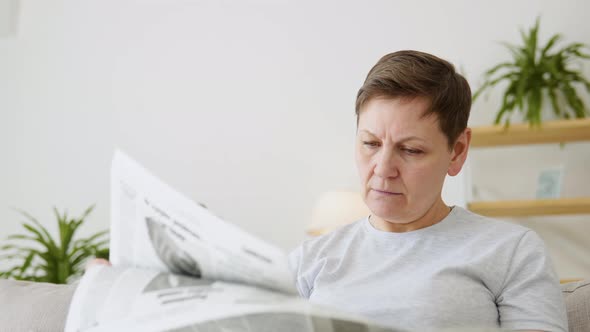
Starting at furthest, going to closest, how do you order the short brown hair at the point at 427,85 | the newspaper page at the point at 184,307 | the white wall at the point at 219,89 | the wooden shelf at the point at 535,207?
the white wall at the point at 219,89, the wooden shelf at the point at 535,207, the short brown hair at the point at 427,85, the newspaper page at the point at 184,307

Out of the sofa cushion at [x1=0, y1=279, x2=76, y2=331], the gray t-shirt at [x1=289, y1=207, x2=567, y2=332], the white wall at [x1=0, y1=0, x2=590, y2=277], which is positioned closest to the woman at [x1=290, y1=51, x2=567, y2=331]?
the gray t-shirt at [x1=289, y1=207, x2=567, y2=332]

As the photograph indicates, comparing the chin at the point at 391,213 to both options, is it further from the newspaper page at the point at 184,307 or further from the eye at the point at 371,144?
the newspaper page at the point at 184,307

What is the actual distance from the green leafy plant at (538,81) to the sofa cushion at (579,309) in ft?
6.04

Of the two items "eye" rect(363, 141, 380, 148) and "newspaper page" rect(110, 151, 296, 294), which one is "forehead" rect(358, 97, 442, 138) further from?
"newspaper page" rect(110, 151, 296, 294)

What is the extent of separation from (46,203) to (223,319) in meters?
3.38

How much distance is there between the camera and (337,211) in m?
3.03

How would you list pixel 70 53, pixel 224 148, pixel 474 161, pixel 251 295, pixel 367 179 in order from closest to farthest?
1. pixel 251 295
2. pixel 367 179
3. pixel 474 161
4. pixel 224 148
5. pixel 70 53

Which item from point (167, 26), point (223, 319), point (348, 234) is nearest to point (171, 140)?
point (167, 26)

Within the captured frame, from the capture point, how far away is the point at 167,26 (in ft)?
12.4

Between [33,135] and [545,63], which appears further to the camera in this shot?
[33,135]

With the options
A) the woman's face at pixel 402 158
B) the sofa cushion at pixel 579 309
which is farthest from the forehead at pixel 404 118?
the sofa cushion at pixel 579 309

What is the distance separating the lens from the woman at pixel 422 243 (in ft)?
3.10

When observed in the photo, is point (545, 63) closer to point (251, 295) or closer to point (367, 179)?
point (367, 179)

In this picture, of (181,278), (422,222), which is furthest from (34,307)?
(422,222)
